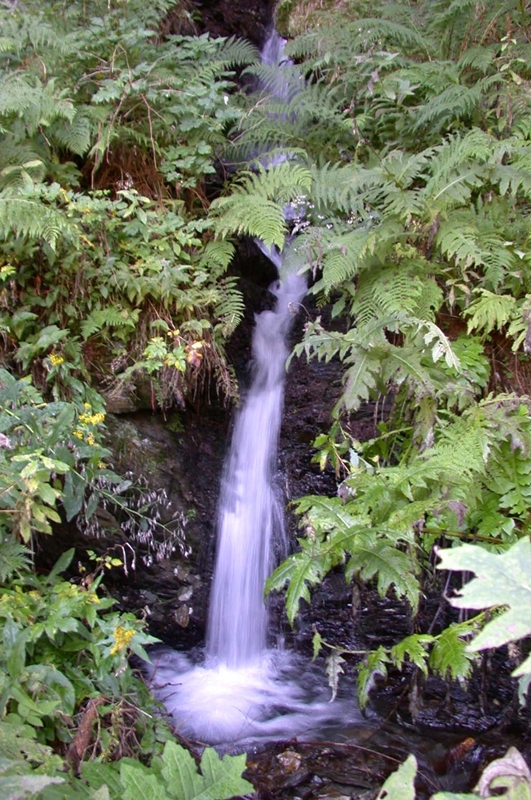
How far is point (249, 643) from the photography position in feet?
12.0

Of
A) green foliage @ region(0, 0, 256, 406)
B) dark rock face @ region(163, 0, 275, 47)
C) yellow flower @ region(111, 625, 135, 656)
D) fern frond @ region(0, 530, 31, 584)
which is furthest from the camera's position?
dark rock face @ region(163, 0, 275, 47)

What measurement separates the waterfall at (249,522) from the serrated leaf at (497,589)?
296 cm

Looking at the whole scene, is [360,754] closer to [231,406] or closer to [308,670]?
[308,670]

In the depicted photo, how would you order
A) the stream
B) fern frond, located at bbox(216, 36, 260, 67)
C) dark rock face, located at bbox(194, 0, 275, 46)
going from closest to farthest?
the stream < fern frond, located at bbox(216, 36, 260, 67) < dark rock face, located at bbox(194, 0, 275, 46)

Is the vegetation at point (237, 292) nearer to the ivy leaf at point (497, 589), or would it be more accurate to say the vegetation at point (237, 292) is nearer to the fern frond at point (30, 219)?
the fern frond at point (30, 219)

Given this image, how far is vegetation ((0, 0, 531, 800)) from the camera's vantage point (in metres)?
2.33

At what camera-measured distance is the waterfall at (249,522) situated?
3668 millimetres

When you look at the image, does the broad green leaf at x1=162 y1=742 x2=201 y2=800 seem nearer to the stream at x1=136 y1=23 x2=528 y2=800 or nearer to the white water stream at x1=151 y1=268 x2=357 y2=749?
the stream at x1=136 y1=23 x2=528 y2=800

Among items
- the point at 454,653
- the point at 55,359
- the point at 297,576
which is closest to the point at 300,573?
the point at 297,576

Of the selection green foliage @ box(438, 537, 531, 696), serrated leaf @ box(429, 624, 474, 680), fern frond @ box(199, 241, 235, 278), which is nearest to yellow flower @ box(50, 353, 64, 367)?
fern frond @ box(199, 241, 235, 278)

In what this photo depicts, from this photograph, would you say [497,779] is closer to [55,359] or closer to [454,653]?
[454,653]

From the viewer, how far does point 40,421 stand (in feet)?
8.84

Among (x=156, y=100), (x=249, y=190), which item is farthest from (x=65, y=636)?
(x=156, y=100)

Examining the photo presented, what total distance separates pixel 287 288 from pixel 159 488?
7.60 ft
